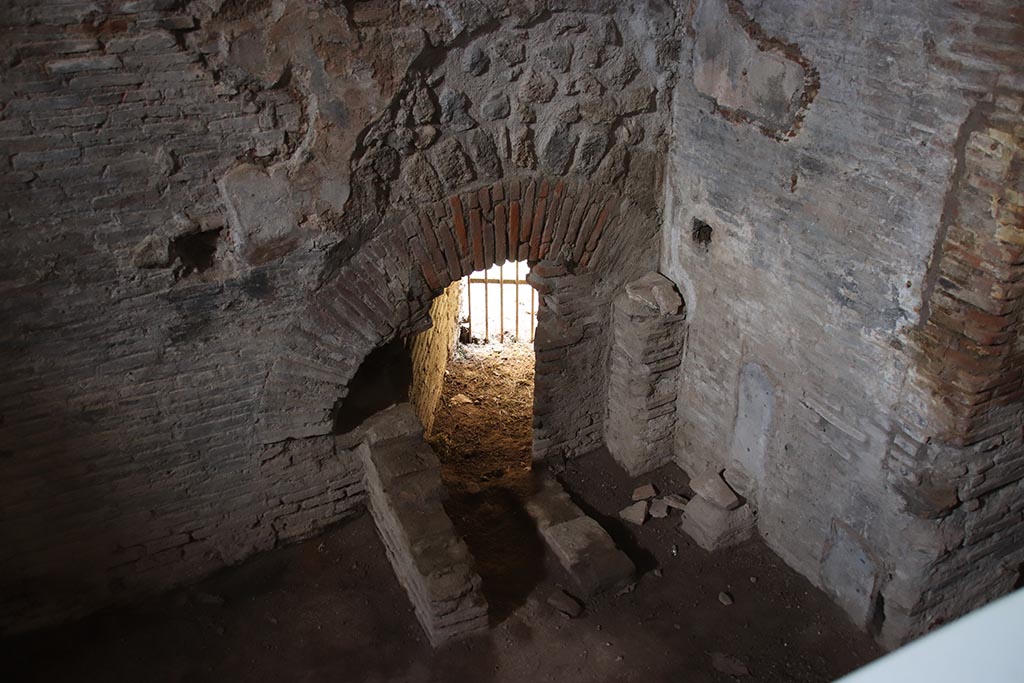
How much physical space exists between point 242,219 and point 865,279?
301 centimetres

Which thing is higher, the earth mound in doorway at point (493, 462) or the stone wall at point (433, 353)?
the stone wall at point (433, 353)

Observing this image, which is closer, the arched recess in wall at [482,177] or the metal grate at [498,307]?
the arched recess in wall at [482,177]

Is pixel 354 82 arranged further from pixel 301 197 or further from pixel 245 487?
pixel 245 487

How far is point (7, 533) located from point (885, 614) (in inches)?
179

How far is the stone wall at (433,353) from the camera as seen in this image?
589cm

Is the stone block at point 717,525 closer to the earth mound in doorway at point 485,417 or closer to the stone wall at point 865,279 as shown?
the stone wall at point 865,279

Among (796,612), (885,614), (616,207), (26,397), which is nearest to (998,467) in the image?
(885,614)

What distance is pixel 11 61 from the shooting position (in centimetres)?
344

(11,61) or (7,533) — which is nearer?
(11,61)

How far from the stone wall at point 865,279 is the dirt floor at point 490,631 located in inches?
15.8

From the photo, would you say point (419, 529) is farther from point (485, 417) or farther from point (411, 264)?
point (485, 417)

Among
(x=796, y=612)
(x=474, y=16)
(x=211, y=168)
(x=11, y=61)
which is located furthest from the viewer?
(x=796, y=612)

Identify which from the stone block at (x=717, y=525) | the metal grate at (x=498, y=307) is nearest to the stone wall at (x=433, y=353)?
the metal grate at (x=498, y=307)

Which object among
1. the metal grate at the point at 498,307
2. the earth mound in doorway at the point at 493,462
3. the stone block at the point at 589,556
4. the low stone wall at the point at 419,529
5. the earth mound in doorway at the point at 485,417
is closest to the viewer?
the low stone wall at the point at 419,529
